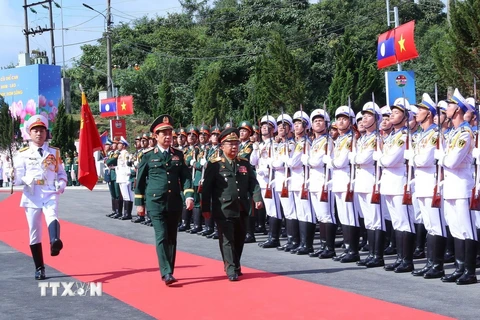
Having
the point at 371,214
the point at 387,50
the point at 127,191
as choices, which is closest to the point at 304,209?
the point at 371,214

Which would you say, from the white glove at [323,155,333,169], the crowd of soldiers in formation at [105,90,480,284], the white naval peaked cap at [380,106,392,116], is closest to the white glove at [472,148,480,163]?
the crowd of soldiers in formation at [105,90,480,284]

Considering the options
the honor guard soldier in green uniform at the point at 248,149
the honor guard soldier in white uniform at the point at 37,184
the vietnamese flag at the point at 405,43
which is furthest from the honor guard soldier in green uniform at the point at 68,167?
the honor guard soldier in white uniform at the point at 37,184

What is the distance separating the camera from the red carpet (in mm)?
6965

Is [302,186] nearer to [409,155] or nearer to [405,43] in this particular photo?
[409,155]

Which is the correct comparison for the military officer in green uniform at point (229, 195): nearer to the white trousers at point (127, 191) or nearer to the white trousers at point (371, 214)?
the white trousers at point (371, 214)

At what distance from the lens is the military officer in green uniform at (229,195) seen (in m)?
9.00

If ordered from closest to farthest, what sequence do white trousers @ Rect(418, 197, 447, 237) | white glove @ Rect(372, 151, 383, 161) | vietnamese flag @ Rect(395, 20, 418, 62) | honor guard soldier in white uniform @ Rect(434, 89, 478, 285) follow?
honor guard soldier in white uniform @ Rect(434, 89, 478, 285), white trousers @ Rect(418, 197, 447, 237), white glove @ Rect(372, 151, 383, 161), vietnamese flag @ Rect(395, 20, 418, 62)

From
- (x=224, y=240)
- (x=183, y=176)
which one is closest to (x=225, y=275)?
(x=224, y=240)

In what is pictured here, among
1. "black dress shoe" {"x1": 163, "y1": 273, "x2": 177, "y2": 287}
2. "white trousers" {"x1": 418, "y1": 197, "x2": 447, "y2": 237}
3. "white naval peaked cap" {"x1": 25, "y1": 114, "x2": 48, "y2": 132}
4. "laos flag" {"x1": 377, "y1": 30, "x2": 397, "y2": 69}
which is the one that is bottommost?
"black dress shoe" {"x1": 163, "y1": 273, "x2": 177, "y2": 287}

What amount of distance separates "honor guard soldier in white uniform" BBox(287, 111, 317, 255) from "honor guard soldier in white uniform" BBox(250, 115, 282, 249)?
748mm

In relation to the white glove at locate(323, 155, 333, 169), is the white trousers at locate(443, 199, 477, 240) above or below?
below

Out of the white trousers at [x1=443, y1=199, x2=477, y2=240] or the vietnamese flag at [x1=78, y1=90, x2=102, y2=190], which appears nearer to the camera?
the white trousers at [x1=443, y1=199, x2=477, y2=240]

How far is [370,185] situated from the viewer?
9.79 m

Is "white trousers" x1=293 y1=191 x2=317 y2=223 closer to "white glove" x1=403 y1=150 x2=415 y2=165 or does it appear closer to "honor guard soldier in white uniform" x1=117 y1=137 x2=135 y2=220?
"white glove" x1=403 y1=150 x2=415 y2=165
